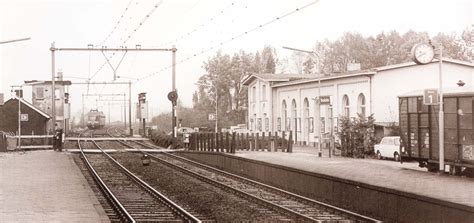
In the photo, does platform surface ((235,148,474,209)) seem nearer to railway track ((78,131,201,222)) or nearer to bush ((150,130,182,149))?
railway track ((78,131,201,222))

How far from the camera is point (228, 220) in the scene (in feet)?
45.9

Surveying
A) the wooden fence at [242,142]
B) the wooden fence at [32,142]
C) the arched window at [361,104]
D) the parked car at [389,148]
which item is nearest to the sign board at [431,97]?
the parked car at [389,148]

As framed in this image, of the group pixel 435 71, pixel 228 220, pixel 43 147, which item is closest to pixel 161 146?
pixel 43 147

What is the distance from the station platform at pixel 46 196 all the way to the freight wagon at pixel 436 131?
9.33 m

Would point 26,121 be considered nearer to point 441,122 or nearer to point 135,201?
point 135,201

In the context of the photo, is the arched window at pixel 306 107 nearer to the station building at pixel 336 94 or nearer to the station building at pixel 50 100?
the station building at pixel 336 94

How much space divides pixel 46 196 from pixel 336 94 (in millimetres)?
28907

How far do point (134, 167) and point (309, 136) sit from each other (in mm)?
19131

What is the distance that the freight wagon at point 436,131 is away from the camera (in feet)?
57.4

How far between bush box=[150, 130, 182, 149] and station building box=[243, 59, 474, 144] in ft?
27.4

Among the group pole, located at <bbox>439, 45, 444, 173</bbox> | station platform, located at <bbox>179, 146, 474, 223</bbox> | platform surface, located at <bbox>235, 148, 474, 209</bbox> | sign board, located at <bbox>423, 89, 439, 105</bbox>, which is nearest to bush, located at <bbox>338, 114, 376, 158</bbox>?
station platform, located at <bbox>179, 146, 474, 223</bbox>

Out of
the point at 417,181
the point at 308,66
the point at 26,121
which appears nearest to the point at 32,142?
the point at 26,121

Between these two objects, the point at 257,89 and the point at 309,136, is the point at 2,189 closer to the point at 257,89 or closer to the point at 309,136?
the point at 309,136

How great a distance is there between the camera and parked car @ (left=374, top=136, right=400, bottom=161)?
97.9ft
